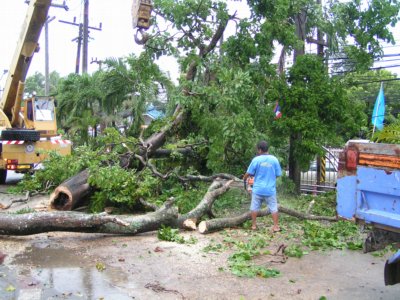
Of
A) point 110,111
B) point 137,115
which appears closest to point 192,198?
point 137,115

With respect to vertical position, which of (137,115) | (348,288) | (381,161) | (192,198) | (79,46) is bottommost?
(348,288)

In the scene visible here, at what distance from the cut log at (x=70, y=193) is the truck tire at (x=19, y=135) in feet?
14.5

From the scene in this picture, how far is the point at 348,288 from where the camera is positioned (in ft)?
16.4

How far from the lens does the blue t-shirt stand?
23.9ft

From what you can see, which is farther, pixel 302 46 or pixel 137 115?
pixel 137 115

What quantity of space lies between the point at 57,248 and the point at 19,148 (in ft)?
22.9

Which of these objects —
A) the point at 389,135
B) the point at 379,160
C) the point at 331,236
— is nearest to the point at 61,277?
the point at 379,160

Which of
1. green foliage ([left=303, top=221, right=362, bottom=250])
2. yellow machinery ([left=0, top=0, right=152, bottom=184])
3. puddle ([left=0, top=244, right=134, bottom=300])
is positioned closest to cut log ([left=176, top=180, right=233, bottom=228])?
green foliage ([left=303, top=221, right=362, bottom=250])

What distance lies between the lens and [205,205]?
777cm

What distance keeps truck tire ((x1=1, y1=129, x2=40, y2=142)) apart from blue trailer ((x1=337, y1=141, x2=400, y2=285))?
10.1 m

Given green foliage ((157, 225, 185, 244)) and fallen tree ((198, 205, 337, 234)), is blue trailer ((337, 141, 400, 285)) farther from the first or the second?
fallen tree ((198, 205, 337, 234))

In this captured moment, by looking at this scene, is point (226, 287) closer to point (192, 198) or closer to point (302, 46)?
point (192, 198)

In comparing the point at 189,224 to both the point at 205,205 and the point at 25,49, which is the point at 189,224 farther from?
the point at 25,49

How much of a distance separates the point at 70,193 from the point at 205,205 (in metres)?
2.49
